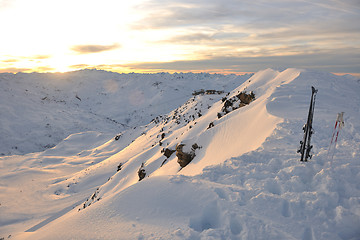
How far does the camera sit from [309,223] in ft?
13.9

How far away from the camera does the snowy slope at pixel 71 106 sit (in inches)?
1757

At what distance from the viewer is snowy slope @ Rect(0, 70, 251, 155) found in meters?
44.6

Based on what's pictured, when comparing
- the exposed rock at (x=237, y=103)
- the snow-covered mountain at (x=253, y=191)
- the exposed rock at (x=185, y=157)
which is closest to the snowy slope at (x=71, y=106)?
the snow-covered mountain at (x=253, y=191)

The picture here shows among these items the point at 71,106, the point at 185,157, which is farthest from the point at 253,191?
the point at 71,106

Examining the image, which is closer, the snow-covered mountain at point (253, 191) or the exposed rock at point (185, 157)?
the snow-covered mountain at point (253, 191)

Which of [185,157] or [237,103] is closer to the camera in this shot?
[185,157]

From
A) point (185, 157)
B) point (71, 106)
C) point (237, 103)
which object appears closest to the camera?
point (185, 157)

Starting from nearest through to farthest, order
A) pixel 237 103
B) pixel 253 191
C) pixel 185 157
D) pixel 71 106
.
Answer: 1. pixel 253 191
2. pixel 185 157
3. pixel 237 103
4. pixel 71 106

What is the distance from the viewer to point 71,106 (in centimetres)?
7144

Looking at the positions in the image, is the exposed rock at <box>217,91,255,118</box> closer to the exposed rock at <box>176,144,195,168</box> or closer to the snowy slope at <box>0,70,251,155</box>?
the exposed rock at <box>176,144,195,168</box>

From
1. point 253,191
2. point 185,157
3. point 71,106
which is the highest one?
point 253,191

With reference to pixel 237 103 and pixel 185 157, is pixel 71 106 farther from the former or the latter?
pixel 185 157

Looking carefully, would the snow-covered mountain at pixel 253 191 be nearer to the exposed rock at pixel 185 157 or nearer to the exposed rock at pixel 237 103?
the exposed rock at pixel 185 157

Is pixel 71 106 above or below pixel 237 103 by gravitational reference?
below
